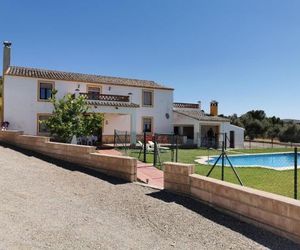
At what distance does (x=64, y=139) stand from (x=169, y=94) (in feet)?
53.0

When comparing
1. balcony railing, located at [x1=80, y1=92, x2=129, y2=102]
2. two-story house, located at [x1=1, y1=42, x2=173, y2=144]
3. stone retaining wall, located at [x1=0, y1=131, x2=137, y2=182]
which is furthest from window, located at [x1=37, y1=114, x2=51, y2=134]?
stone retaining wall, located at [x1=0, y1=131, x2=137, y2=182]

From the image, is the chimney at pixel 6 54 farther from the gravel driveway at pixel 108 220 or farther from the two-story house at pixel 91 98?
the gravel driveway at pixel 108 220

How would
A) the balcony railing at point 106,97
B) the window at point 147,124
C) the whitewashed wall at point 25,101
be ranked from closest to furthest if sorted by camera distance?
1. the whitewashed wall at point 25,101
2. the balcony railing at point 106,97
3. the window at point 147,124

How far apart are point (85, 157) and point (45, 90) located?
16501mm

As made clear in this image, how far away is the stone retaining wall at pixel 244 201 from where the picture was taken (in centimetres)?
A: 586

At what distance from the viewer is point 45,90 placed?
89.4 ft

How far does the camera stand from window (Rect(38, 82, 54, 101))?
26984mm

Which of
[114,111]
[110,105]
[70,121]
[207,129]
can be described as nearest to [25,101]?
[110,105]

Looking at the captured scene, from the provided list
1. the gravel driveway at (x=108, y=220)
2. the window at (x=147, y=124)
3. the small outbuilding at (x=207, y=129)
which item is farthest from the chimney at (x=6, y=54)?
the gravel driveway at (x=108, y=220)

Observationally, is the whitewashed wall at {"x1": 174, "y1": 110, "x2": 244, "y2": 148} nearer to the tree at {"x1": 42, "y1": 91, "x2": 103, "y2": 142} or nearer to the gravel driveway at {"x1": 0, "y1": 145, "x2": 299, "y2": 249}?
the tree at {"x1": 42, "y1": 91, "x2": 103, "y2": 142}

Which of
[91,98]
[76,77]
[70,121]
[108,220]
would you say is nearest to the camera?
[108,220]

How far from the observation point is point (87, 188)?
Answer: 949 centimetres

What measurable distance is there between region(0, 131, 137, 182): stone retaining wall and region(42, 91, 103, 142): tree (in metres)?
2.93

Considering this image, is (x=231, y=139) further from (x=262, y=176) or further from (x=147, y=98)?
(x=262, y=176)
